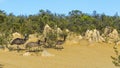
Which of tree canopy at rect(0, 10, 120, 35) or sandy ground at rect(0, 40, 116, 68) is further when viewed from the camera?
tree canopy at rect(0, 10, 120, 35)

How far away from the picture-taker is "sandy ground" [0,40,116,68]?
20781 millimetres

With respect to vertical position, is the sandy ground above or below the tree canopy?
below

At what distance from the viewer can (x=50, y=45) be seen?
104 ft

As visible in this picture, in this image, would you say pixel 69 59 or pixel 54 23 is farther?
pixel 54 23

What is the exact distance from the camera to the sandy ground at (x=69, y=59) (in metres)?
20.8

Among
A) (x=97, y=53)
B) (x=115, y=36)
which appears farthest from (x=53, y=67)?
(x=115, y=36)

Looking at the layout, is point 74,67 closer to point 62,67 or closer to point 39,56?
point 62,67

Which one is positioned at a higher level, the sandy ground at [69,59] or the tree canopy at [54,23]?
the tree canopy at [54,23]

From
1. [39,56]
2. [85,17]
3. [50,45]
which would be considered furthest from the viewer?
[85,17]

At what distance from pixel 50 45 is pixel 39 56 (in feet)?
21.7

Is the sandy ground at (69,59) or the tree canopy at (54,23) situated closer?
the sandy ground at (69,59)

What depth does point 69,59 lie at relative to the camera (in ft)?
81.1

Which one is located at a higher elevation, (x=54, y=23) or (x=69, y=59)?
(x=54, y=23)

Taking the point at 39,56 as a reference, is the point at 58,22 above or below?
above
